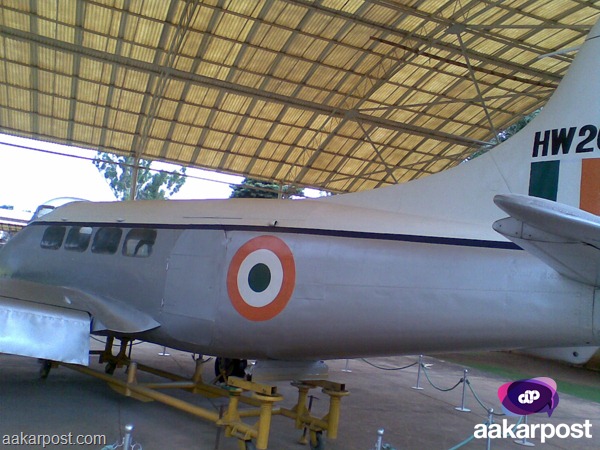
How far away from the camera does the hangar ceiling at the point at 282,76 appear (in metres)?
21.2

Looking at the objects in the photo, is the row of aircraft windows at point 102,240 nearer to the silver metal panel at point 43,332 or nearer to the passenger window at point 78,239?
the passenger window at point 78,239

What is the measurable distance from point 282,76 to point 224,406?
57.4 ft

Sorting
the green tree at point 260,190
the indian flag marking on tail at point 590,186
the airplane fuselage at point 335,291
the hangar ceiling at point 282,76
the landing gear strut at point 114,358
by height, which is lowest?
the landing gear strut at point 114,358

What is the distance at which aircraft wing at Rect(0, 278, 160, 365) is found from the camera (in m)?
7.49

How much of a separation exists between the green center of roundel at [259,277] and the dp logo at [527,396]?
11.1 feet

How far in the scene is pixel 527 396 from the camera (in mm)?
6938

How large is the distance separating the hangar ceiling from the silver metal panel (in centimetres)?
1505

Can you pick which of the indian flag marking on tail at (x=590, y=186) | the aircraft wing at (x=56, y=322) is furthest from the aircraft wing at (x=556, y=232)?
the aircraft wing at (x=56, y=322)

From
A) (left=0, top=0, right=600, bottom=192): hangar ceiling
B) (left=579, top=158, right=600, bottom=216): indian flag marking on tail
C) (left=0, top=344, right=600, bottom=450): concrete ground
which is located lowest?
(left=0, top=344, right=600, bottom=450): concrete ground

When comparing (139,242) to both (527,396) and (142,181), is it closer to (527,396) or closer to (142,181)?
(527,396)

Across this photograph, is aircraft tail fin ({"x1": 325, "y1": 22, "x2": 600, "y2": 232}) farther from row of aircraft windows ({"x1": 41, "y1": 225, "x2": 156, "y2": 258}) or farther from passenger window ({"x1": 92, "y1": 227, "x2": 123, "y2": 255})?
passenger window ({"x1": 92, "y1": 227, "x2": 123, "y2": 255})

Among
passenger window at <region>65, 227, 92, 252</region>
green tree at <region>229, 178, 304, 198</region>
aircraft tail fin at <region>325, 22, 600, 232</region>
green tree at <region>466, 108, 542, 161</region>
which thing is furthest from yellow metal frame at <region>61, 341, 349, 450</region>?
green tree at <region>466, 108, 542, 161</region>

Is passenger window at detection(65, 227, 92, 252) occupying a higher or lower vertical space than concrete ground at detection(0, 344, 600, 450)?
higher

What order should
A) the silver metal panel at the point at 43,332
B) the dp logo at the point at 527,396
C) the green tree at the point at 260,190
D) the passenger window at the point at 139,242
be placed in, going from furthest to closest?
the green tree at the point at 260,190
the passenger window at the point at 139,242
the silver metal panel at the point at 43,332
the dp logo at the point at 527,396
